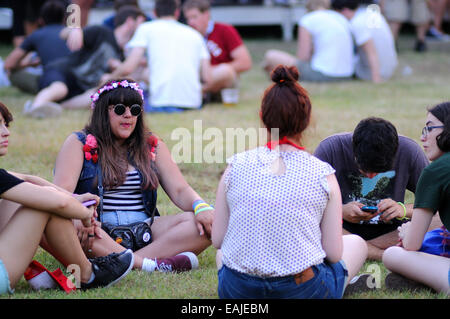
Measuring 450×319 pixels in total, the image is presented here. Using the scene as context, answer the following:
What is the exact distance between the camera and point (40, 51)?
8.84 meters

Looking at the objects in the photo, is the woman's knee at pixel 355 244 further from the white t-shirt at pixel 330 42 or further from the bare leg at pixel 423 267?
the white t-shirt at pixel 330 42

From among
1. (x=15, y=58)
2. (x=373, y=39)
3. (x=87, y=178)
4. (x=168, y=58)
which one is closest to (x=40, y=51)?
(x=15, y=58)

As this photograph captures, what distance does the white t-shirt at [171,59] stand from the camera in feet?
27.0

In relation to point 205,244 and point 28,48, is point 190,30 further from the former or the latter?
point 205,244

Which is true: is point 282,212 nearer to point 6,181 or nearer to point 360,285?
point 360,285

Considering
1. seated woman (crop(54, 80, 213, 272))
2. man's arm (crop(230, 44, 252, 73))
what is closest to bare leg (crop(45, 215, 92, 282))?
seated woman (crop(54, 80, 213, 272))

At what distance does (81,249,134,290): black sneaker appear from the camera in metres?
3.46

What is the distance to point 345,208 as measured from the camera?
154 inches

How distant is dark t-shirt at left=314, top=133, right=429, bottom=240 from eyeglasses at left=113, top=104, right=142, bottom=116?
101cm

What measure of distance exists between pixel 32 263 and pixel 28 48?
5.89m

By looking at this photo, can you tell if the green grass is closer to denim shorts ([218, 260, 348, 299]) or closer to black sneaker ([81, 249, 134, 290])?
black sneaker ([81, 249, 134, 290])

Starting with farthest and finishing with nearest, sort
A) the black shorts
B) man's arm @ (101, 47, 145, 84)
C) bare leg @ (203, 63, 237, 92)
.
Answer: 1. bare leg @ (203, 63, 237, 92)
2. man's arm @ (101, 47, 145, 84)
3. the black shorts

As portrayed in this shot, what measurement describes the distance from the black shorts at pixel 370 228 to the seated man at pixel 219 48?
477 cm

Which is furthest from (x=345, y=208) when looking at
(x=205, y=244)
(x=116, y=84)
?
(x=116, y=84)
